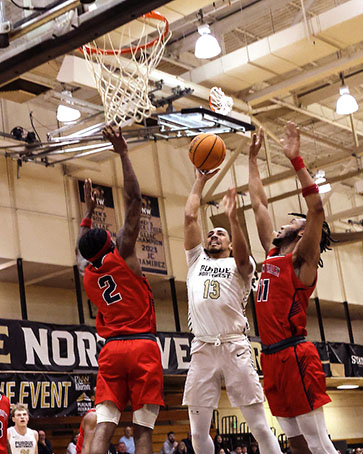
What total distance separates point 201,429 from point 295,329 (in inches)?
46.3

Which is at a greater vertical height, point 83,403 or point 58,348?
point 58,348

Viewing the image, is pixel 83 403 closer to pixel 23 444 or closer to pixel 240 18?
pixel 23 444

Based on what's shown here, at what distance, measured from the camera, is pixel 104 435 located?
5797 mm

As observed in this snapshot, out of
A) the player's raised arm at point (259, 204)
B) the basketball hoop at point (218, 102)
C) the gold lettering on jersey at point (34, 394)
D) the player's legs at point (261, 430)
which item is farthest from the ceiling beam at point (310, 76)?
the player's legs at point (261, 430)

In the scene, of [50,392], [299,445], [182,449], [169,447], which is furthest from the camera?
[169,447]

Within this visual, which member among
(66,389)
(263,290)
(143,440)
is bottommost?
(143,440)

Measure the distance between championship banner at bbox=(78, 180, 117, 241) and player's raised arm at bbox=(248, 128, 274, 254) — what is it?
11609mm

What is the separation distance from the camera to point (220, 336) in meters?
6.57

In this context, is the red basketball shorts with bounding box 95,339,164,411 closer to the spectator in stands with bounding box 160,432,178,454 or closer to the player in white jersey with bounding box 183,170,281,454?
the player in white jersey with bounding box 183,170,281,454

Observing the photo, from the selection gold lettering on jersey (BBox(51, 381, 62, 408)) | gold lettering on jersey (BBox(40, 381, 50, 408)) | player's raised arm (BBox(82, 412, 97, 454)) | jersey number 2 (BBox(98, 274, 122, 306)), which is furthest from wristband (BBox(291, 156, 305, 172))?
gold lettering on jersey (BBox(51, 381, 62, 408))

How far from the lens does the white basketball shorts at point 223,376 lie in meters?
6.39

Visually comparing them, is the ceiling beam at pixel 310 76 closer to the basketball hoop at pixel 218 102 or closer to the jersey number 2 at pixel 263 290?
the basketball hoop at pixel 218 102

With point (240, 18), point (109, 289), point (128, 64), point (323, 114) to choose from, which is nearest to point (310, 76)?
point (240, 18)

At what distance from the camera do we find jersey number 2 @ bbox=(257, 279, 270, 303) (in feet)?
20.5
